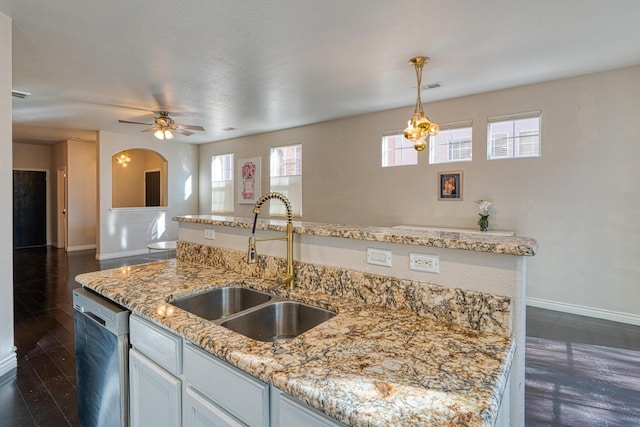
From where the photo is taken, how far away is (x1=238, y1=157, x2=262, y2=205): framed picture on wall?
23.2 ft

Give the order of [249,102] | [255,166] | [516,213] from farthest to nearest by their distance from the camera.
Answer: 1. [255,166]
2. [249,102]
3. [516,213]

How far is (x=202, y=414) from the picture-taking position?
3.61 feet

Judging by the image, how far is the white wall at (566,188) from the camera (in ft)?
11.5

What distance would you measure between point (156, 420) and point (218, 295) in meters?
0.59

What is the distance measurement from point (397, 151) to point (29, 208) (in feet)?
31.1

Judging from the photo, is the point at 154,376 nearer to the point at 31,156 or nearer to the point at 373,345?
the point at 373,345

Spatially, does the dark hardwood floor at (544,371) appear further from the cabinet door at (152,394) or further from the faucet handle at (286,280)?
the faucet handle at (286,280)

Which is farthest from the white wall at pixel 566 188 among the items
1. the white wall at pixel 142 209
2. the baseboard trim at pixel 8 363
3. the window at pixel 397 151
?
the white wall at pixel 142 209

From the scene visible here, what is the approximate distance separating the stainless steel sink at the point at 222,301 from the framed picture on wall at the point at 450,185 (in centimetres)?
366

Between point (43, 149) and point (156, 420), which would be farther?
point (43, 149)

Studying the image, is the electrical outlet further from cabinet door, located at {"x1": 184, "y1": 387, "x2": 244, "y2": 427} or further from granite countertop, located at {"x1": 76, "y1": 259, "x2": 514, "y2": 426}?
cabinet door, located at {"x1": 184, "y1": 387, "x2": 244, "y2": 427}

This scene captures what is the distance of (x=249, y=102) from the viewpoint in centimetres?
468

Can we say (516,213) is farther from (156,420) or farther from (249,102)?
(156,420)

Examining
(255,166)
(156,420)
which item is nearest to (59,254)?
(255,166)
